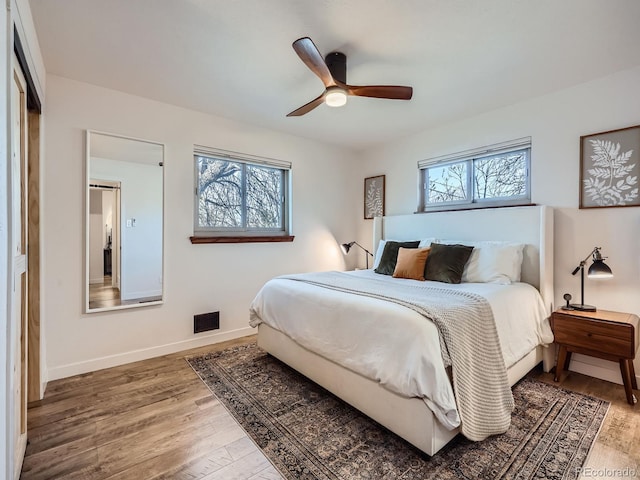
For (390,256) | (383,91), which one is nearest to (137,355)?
(390,256)

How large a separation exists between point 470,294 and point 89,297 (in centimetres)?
304

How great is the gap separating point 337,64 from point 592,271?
7.84 ft

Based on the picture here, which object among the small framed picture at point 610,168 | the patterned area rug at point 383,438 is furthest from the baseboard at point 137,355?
the small framed picture at point 610,168

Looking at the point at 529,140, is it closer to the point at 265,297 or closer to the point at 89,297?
the point at 265,297

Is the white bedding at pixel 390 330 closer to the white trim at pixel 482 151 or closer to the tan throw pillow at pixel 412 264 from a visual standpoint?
the tan throw pillow at pixel 412 264

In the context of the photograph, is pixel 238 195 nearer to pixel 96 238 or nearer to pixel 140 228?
pixel 140 228

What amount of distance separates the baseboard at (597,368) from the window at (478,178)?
1.45 meters

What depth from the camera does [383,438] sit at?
173 centimetres

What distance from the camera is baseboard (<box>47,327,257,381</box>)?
2.49 meters

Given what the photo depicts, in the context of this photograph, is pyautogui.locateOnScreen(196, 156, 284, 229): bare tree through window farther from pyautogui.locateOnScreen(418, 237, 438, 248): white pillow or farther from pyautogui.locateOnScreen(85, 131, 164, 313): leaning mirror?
pyautogui.locateOnScreen(418, 237, 438, 248): white pillow

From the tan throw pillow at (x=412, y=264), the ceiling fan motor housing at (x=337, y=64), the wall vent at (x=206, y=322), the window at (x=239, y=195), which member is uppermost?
the ceiling fan motor housing at (x=337, y=64)

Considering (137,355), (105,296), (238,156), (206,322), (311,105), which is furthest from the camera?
(238,156)

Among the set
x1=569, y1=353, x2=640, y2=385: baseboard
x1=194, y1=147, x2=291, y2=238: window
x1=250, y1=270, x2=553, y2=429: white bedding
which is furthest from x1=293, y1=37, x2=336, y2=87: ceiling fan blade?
x1=569, y1=353, x2=640, y2=385: baseboard

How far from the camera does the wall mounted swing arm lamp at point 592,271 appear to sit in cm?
221
